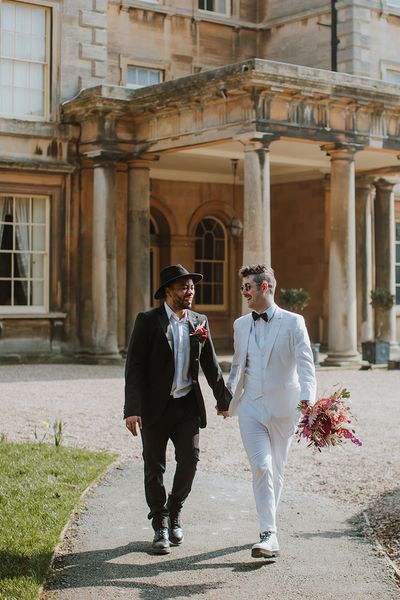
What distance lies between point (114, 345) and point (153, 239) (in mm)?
4733

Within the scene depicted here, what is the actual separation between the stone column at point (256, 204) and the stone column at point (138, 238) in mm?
3014

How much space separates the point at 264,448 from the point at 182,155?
14.5 metres

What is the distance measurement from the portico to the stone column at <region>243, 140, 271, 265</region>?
23 mm

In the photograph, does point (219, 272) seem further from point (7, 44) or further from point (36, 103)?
point (7, 44)

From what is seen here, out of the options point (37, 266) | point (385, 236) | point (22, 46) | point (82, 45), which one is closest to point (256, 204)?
point (37, 266)

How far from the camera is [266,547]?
6020mm

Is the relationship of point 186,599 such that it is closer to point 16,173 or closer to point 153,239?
point 16,173

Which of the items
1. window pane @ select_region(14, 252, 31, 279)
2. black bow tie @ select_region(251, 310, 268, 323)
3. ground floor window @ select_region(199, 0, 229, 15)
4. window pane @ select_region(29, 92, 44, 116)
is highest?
ground floor window @ select_region(199, 0, 229, 15)

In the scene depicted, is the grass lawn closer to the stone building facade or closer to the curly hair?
the curly hair

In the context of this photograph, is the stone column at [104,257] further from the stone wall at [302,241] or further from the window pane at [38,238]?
the stone wall at [302,241]

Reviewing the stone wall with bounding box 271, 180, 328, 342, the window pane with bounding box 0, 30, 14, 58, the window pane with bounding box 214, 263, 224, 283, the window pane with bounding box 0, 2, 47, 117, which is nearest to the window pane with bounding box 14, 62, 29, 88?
the window pane with bounding box 0, 2, 47, 117

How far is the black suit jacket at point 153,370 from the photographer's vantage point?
21.3 feet

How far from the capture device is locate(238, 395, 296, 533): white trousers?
6.23 m

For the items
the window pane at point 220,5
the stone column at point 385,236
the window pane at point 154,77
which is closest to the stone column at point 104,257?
the window pane at point 154,77
